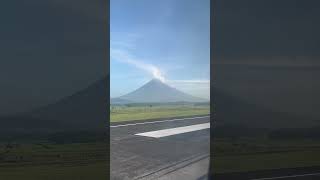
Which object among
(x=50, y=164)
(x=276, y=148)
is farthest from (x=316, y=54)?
(x=50, y=164)

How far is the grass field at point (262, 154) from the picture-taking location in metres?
3.49

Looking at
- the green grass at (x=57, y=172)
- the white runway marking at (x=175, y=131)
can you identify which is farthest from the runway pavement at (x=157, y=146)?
the green grass at (x=57, y=172)

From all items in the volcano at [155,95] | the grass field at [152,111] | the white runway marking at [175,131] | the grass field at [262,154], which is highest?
the volcano at [155,95]

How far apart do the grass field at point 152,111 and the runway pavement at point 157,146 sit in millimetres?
52

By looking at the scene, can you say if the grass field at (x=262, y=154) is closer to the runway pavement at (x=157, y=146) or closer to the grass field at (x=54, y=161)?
the runway pavement at (x=157, y=146)

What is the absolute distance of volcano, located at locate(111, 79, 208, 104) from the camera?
3.05 meters

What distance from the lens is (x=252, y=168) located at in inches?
144

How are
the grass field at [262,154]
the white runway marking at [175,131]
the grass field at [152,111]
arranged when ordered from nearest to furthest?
the grass field at [152,111] < the white runway marking at [175,131] < the grass field at [262,154]

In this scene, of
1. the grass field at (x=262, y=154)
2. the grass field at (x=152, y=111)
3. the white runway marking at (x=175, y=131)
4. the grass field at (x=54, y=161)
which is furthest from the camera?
the grass field at (x=262, y=154)

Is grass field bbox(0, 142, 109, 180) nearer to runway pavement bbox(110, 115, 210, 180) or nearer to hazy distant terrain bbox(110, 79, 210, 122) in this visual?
runway pavement bbox(110, 115, 210, 180)

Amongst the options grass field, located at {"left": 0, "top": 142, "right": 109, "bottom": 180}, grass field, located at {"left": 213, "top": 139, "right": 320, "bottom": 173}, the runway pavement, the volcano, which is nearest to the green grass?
grass field, located at {"left": 0, "top": 142, "right": 109, "bottom": 180}

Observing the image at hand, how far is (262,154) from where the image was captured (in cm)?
371

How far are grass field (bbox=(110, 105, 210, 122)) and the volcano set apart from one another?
0.17ft

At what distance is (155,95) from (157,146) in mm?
437
